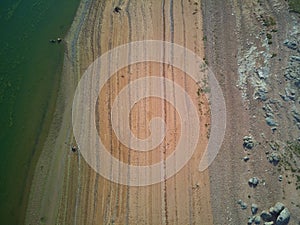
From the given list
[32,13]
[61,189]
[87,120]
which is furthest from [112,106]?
[32,13]

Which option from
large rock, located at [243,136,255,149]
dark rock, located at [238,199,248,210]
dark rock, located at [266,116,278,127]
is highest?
dark rock, located at [266,116,278,127]

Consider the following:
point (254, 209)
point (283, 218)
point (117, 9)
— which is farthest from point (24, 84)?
point (283, 218)

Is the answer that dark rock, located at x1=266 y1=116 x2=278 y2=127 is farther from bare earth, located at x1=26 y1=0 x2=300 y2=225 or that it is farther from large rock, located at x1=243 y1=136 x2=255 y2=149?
large rock, located at x1=243 y1=136 x2=255 y2=149

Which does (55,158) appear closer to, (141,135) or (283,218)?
(141,135)

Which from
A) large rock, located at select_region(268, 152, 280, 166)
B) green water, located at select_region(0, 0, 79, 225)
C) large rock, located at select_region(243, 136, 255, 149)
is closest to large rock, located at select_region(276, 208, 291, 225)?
large rock, located at select_region(268, 152, 280, 166)

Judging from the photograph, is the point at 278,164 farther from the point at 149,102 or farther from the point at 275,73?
the point at 149,102

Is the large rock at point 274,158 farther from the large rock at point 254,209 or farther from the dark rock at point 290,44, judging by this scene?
the dark rock at point 290,44
